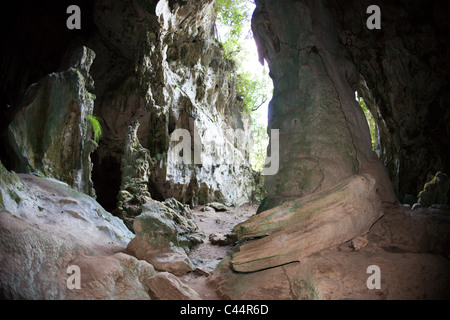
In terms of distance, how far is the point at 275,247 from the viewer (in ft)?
11.6

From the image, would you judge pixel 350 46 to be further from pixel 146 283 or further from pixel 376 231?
pixel 146 283

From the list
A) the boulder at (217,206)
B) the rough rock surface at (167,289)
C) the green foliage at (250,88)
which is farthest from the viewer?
the green foliage at (250,88)

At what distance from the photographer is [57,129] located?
5.81m

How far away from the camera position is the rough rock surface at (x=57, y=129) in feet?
17.7

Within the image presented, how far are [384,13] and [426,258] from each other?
6.94 metres

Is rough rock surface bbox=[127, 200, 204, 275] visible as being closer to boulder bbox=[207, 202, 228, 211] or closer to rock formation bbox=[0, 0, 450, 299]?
rock formation bbox=[0, 0, 450, 299]

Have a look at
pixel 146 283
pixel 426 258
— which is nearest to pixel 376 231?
pixel 426 258

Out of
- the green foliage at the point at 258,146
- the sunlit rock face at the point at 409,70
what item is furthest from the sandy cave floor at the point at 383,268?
the green foliage at the point at 258,146

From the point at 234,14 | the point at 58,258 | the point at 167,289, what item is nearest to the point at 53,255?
the point at 58,258

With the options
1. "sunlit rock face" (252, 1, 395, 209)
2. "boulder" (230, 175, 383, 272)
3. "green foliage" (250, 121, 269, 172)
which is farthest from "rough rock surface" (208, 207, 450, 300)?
"green foliage" (250, 121, 269, 172)

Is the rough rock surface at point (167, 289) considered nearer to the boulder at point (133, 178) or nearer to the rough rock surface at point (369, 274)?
the rough rock surface at point (369, 274)

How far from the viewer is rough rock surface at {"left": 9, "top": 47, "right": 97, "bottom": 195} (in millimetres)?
5410

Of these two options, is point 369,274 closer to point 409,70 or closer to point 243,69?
point 409,70

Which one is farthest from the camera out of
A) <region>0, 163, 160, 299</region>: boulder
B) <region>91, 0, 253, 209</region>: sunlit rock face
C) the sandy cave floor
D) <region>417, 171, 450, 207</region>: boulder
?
<region>91, 0, 253, 209</region>: sunlit rock face
